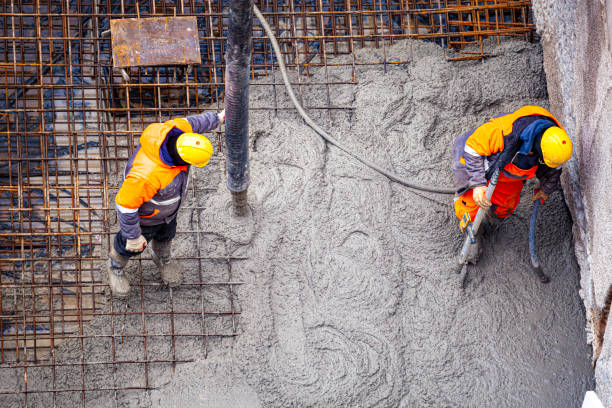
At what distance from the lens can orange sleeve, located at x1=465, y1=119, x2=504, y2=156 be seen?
5039 mm

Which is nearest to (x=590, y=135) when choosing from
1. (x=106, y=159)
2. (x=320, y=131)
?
(x=320, y=131)

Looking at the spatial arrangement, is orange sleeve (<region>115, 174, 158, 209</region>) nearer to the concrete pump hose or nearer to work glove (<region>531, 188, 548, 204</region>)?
the concrete pump hose

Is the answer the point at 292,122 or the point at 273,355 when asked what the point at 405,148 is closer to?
the point at 292,122

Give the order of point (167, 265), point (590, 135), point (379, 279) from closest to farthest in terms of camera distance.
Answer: point (590, 135) < point (167, 265) < point (379, 279)

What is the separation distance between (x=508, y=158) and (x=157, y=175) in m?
2.38

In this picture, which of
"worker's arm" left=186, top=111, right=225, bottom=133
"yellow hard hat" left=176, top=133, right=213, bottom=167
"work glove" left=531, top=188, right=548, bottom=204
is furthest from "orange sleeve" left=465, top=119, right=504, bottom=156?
"yellow hard hat" left=176, top=133, right=213, bottom=167

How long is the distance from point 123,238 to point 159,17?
209cm

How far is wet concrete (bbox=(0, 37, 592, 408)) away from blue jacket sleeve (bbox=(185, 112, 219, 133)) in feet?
3.14

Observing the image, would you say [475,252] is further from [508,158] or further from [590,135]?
[590,135]

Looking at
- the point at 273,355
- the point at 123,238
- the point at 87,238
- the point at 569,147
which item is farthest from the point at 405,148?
the point at 87,238

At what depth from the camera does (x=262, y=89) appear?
6.23 meters

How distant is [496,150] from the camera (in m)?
5.07

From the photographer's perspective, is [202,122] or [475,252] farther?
[475,252]

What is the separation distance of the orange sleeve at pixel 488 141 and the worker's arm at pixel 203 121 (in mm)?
1776
